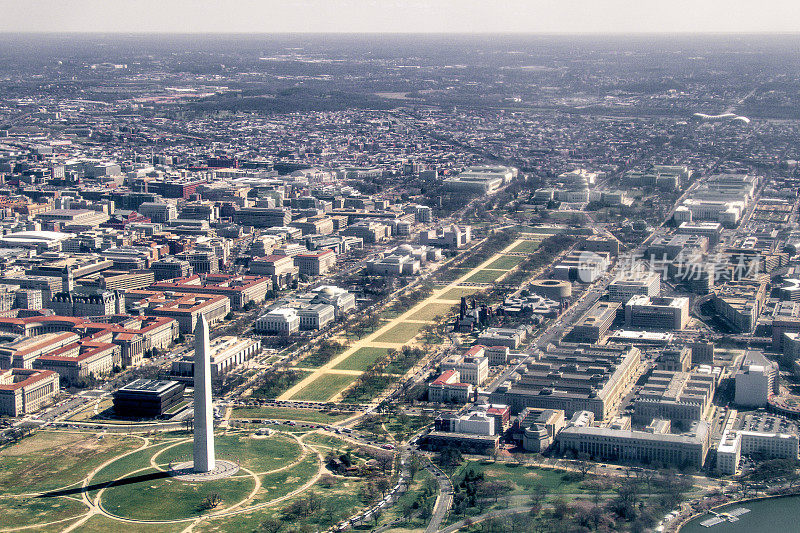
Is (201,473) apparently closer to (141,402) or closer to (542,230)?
(141,402)

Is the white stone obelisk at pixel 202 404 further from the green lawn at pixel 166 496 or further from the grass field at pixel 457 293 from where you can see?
the grass field at pixel 457 293

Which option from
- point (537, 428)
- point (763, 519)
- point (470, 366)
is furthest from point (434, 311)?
point (763, 519)

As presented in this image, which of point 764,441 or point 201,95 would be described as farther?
point 201,95

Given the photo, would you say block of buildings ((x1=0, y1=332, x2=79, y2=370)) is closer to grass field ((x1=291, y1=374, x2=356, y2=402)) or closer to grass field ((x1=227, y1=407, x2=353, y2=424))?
grass field ((x1=227, y1=407, x2=353, y2=424))

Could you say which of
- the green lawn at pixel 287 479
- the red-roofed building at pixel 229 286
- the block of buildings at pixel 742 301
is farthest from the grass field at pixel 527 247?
the green lawn at pixel 287 479

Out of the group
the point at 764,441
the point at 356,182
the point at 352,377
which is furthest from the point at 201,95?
the point at 764,441

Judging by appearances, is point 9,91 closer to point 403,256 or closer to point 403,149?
point 403,149
